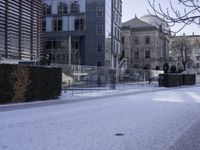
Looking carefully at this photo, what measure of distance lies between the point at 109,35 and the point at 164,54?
56.4 meters

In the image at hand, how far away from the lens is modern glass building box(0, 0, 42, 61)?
3028 cm

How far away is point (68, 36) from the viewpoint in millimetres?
73812

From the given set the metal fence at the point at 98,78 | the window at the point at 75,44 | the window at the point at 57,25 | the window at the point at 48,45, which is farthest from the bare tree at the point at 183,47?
the metal fence at the point at 98,78

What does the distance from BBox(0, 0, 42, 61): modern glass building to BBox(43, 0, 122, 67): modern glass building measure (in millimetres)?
34350

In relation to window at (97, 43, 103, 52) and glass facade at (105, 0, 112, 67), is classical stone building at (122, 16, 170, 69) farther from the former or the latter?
window at (97, 43, 103, 52)

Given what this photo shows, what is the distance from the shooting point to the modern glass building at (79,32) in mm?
71500

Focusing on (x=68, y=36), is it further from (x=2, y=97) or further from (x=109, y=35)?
(x=2, y=97)

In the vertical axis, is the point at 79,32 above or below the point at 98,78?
above

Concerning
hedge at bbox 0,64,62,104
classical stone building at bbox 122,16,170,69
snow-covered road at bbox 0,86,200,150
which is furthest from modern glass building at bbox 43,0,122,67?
snow-covered road at bbox 0,86,200,150

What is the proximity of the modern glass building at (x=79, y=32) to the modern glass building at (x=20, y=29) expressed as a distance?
3435 cm

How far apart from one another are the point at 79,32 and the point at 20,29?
→ 133ft

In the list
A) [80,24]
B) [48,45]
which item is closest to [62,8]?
[80,24]

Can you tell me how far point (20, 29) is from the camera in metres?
32.4

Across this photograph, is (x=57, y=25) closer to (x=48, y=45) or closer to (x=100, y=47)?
(x=48, y=45)
